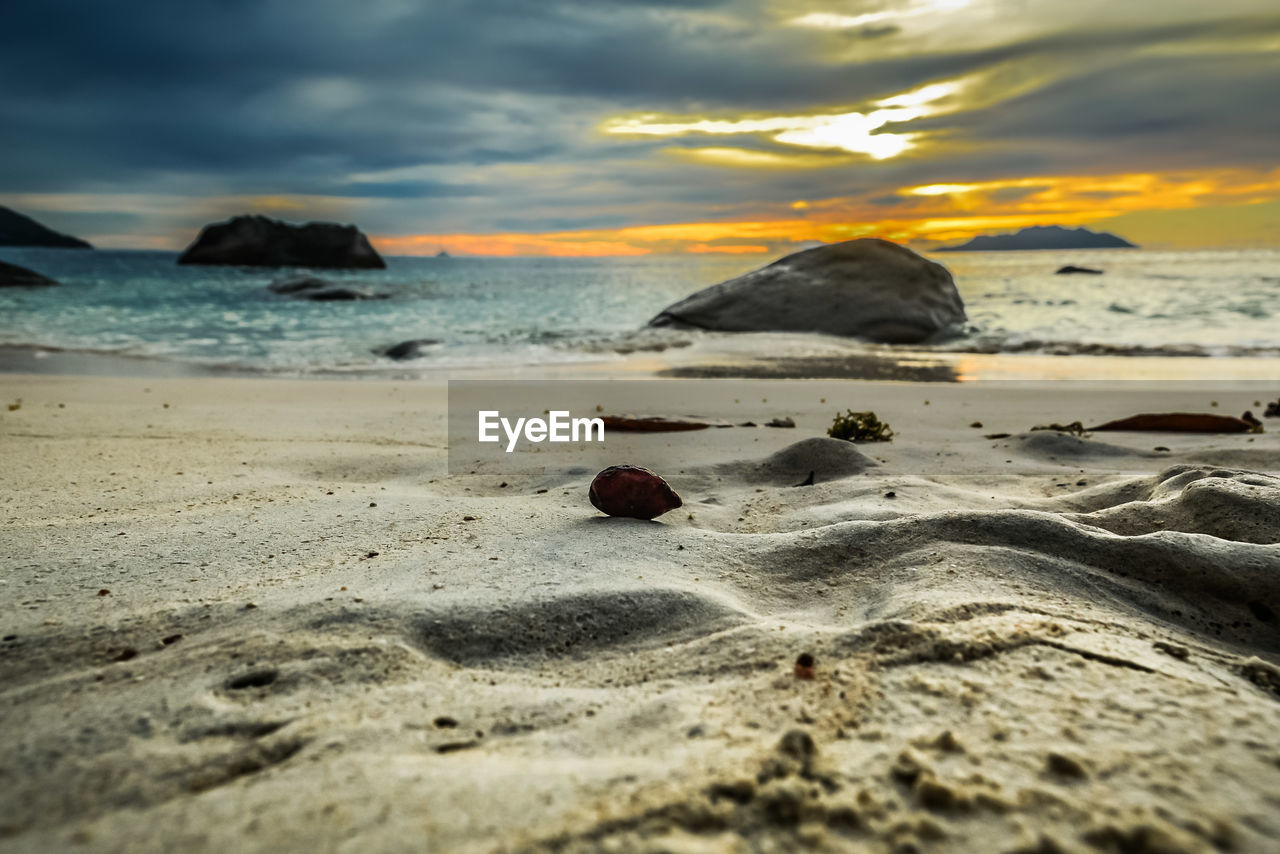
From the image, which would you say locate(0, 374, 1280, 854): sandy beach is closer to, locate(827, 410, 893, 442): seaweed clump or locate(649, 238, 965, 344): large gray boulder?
locate(827, 410, 893, 442): seaweed clump

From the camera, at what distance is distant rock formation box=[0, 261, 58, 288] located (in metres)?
30.9

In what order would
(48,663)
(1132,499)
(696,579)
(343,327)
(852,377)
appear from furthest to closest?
(343,327), (852,377), (1132,499), (696,579), (48,663)

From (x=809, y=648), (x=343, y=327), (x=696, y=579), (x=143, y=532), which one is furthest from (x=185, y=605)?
(x=343, y=327)

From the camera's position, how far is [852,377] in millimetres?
9070

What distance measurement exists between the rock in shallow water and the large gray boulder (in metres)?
12.1

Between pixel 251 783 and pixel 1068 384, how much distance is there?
8616mm

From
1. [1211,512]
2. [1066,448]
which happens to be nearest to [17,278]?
[1066,448]

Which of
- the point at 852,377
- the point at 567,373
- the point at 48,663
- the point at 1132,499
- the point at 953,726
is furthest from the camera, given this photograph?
the point at 567,373

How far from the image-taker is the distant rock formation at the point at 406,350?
1218 cm

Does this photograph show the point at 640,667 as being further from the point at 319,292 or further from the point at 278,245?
the point at 278,245

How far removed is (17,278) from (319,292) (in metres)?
13.5

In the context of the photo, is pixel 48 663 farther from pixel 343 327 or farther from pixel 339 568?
pixel 343 327

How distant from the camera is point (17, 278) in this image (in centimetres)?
3169

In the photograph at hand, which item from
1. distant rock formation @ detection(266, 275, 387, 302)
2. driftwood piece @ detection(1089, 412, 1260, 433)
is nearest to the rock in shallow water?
driftwood piece @ detection(1089, 412, 1260, 433)
